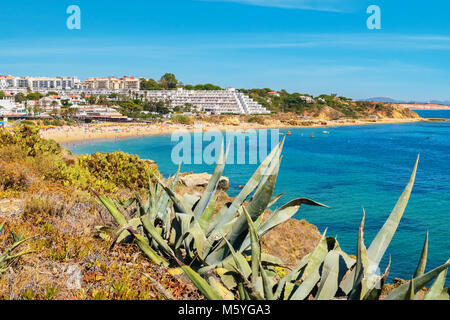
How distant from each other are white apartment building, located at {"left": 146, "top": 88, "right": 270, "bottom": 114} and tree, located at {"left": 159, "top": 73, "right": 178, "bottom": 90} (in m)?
22.0

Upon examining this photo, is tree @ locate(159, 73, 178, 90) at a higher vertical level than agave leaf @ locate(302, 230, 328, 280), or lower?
higher

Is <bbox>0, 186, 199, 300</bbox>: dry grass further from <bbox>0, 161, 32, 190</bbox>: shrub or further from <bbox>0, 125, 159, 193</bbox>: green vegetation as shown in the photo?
<bbox>0, 125, 159, 193</bbox>: green vegetation

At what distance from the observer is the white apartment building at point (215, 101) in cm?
10700

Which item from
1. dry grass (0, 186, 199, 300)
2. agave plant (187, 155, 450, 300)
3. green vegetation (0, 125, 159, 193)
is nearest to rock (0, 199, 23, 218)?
dry grass (0, 186, 199, 300)

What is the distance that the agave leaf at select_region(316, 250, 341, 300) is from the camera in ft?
8.69

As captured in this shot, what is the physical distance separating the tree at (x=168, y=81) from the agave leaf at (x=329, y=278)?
5787 inches

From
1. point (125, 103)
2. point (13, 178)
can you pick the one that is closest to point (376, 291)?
point (13, 178)

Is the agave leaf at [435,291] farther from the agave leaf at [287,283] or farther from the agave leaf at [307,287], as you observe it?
the agave leaf at [287,283]

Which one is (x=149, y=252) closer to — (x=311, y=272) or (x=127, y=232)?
(x=127, y=232)

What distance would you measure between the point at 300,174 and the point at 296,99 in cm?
9102

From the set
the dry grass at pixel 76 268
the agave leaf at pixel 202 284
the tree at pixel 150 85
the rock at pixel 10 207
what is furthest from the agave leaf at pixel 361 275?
the tree at pixel 150 85

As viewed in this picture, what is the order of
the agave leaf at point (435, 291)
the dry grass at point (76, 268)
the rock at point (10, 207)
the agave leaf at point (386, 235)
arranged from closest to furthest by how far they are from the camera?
the agave leaf at point (435, 291), the agave leaf at point (386, 235), the dry grass at point (76, 268), the rock at point (10, 207)

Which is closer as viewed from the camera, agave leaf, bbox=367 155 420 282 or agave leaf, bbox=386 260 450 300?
agave leaf, bbox=386 260 450 300

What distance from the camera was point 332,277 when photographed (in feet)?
8.90
